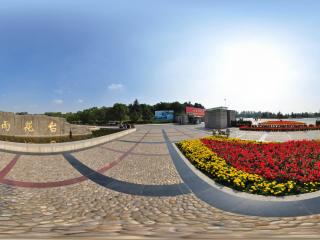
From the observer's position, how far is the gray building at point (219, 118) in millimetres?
26219

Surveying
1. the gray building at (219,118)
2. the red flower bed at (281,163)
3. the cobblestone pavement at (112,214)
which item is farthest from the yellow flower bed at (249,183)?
the gray building at (219,118)

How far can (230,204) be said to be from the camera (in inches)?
165

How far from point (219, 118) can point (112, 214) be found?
23.8 m

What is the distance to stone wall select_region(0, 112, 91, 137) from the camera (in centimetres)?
1359

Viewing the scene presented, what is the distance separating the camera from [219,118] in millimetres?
26172

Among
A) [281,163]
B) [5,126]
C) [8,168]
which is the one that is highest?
[5,126]

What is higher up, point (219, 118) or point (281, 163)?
point (219, 118)

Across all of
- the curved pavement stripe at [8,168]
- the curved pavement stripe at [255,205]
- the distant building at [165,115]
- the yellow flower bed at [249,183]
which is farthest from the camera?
the distant building at [165,115]

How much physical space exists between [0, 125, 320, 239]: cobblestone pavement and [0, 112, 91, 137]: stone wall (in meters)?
7.93

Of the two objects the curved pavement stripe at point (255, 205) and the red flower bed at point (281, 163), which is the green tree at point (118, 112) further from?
the curved pavement stripe at point (255, 205)

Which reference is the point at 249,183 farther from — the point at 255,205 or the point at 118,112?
the point at 118,112

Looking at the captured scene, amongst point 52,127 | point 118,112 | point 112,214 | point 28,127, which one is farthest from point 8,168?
point 118,112

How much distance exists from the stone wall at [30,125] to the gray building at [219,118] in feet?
56.9

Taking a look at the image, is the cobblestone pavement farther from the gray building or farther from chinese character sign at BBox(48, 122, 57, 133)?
the gray building
